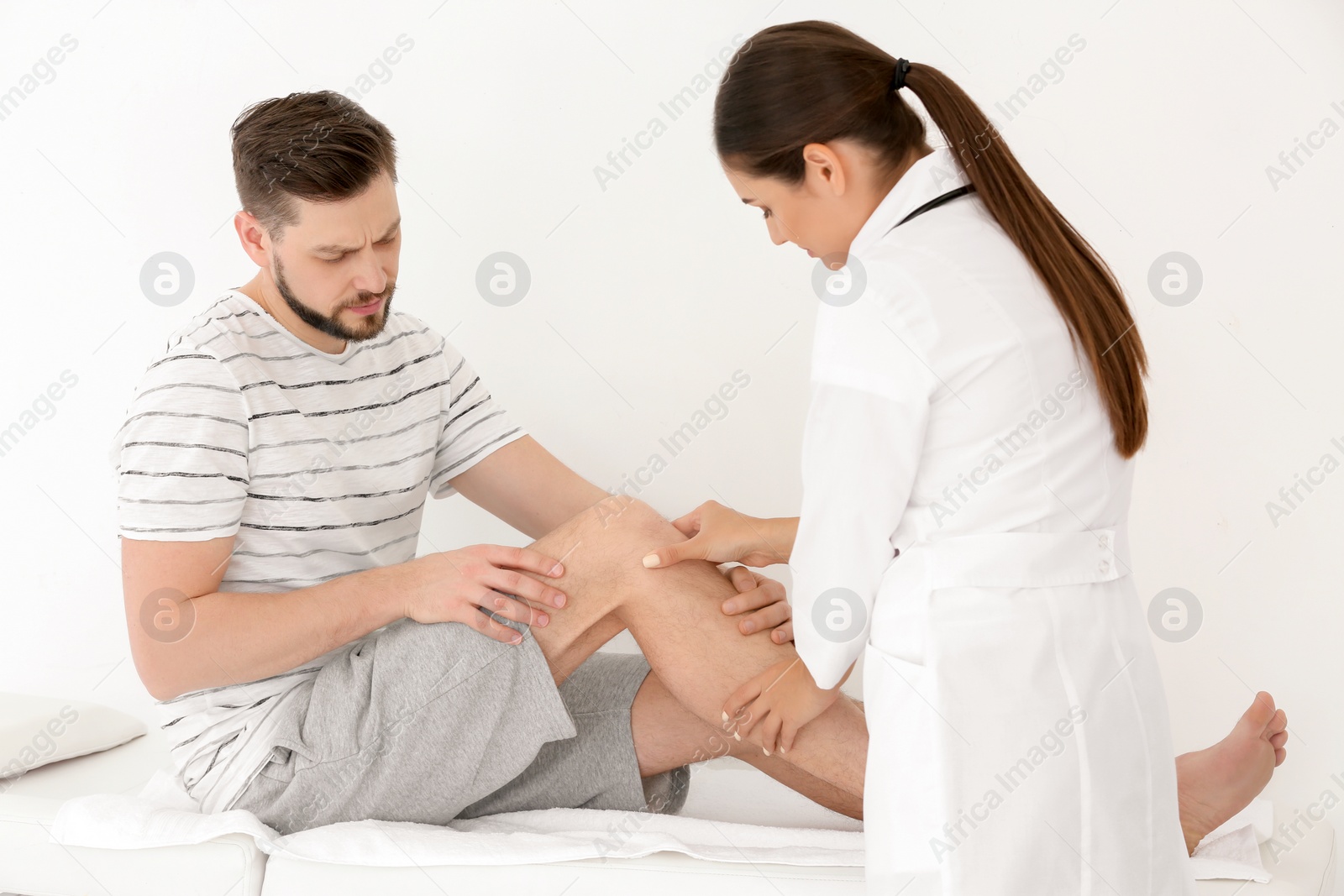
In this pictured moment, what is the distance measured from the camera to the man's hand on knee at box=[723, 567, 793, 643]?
1.40m

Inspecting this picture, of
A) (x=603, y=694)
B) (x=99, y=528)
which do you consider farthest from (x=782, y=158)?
(x=99, y=528)

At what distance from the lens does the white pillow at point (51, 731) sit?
1.64m

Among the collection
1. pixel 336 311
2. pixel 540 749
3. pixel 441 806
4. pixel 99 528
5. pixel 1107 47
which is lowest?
pixel 99 528

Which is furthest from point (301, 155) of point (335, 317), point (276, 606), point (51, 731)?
point (51, 731)

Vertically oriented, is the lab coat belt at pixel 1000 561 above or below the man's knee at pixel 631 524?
above

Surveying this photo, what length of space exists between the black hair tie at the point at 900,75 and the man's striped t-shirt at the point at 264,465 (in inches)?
34.8

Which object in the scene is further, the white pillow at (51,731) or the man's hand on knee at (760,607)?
the white pillow at (51,731)

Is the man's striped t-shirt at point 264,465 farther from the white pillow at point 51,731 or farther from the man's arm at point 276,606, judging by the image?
the white pillow at point 51,731

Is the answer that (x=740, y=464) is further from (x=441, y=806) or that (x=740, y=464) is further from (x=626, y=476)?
(x=441, y=806)

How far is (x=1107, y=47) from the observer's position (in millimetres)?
2117

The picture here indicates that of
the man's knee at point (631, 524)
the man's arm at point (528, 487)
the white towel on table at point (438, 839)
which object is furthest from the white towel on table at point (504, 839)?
the man's arm at point (528, 487)

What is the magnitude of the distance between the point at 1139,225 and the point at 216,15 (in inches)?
75.5

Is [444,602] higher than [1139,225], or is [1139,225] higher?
[1139,225]

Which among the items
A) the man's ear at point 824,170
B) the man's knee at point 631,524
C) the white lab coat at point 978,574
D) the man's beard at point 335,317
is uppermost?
the man's ear at point 824,170
